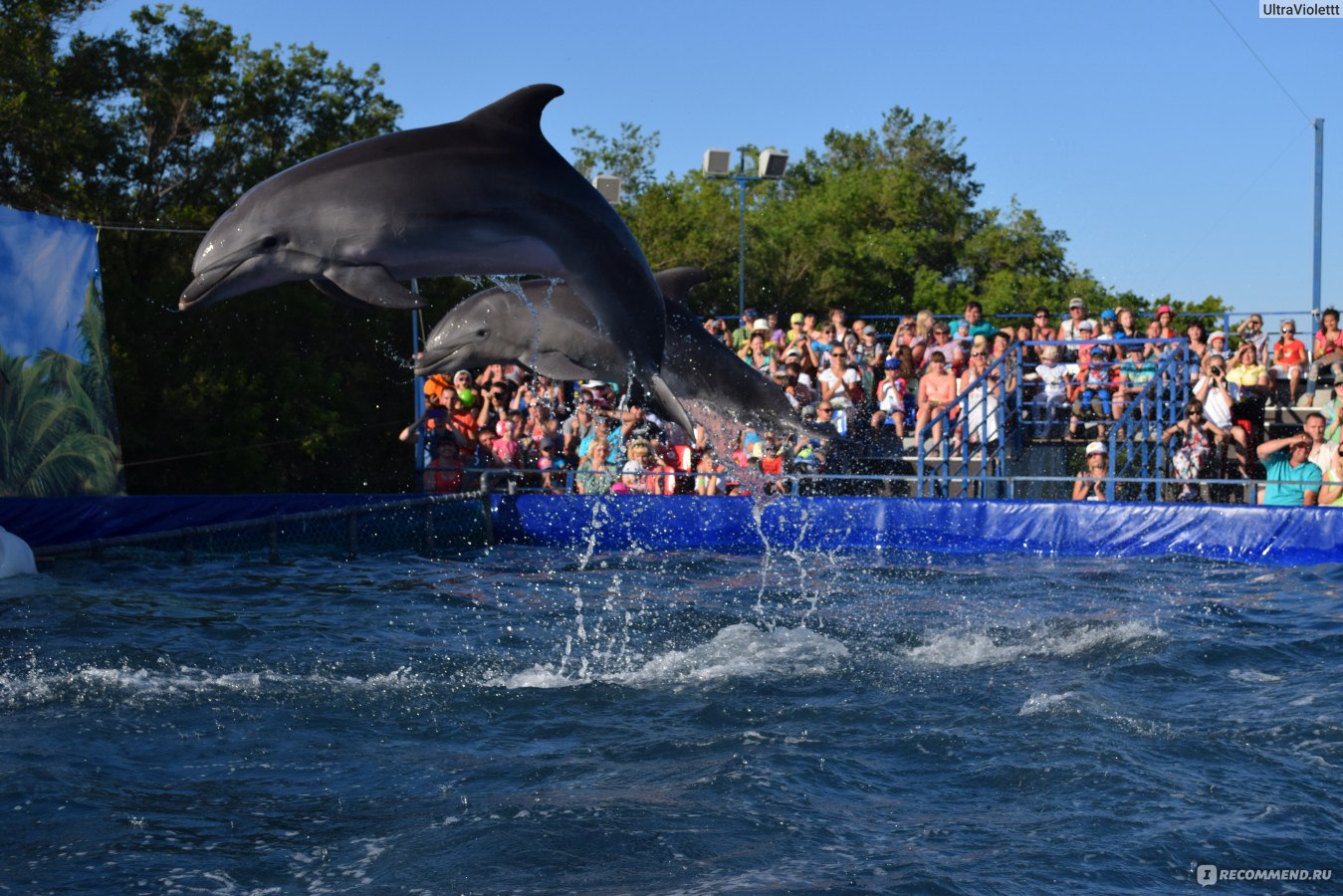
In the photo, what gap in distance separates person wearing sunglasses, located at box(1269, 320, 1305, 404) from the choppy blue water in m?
4.96

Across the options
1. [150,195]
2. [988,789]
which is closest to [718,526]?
[988,789]

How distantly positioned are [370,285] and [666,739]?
246 centimetres

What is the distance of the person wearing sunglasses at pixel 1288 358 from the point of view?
47.2ft

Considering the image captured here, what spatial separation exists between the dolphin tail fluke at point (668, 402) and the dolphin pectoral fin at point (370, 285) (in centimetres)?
162

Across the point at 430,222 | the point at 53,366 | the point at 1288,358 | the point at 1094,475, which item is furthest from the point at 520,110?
the point at 1288,358

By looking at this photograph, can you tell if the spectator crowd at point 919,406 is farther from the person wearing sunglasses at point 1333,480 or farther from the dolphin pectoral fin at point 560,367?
the dolphin pectoral fin at point 560,367

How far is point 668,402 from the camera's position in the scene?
6422 millimetres

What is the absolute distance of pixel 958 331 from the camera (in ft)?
53.2

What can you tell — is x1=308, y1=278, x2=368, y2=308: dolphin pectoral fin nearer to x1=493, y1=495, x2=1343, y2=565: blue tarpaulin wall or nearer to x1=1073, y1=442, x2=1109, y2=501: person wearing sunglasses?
x1=493, y1=495, x2=1343, y2=565: blue tarpaulin wall

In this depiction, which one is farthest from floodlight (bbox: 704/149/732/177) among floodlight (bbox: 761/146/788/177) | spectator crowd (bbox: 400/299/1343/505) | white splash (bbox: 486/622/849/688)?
white splash (bbox: 486/622/849/688)

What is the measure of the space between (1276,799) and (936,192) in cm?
4459

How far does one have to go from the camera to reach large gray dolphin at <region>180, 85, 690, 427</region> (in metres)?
4.86

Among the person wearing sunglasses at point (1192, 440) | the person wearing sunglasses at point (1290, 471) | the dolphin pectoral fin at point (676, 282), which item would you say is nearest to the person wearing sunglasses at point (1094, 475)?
the person wearing sunglasses at point (1192, 440)

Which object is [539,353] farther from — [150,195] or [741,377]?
[150,195]
